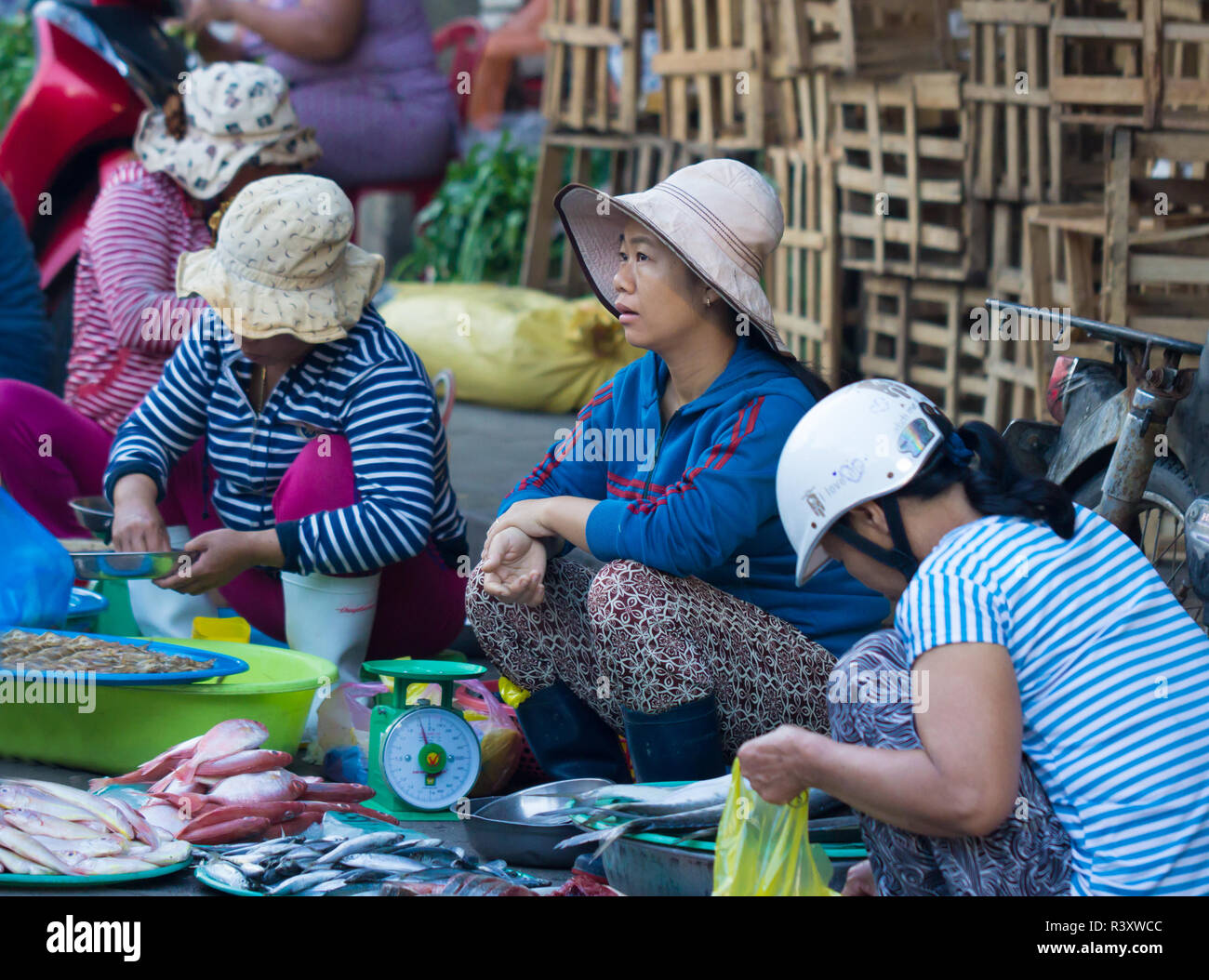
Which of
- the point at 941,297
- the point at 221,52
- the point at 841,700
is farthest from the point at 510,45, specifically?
the point at 841,700

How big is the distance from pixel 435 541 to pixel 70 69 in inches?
110

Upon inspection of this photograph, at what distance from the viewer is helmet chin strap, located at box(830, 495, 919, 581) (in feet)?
6.37

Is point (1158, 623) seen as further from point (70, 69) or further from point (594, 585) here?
point (70, 69)

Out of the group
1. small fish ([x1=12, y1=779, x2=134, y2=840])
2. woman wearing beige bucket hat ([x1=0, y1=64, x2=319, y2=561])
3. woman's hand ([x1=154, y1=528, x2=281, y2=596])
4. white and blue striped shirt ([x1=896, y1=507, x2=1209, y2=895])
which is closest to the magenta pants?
woman wearing beige bucket hat ([x1=0, y1=64, x2=319, y2=561])

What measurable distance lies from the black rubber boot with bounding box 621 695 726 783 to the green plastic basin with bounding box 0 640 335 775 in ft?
2.26

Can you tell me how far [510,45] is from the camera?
326 inches

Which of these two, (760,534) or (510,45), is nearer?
(760,534)

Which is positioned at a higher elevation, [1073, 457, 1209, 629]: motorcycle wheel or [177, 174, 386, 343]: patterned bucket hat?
[177, 174, 386, 343]: patterned bucket hat

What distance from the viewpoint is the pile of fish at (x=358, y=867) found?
7.32ft

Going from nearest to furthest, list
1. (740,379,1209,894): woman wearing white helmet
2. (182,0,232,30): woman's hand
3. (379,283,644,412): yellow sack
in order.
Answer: (740,379,1209,894): woman wearing white helmet → (379,283,644,412): yellow sack → (182,0,232,30): woman's hand

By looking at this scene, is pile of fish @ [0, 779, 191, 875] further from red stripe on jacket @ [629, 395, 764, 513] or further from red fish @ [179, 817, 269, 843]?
red stripe on jacket @ [629, 395, 764, 513]
